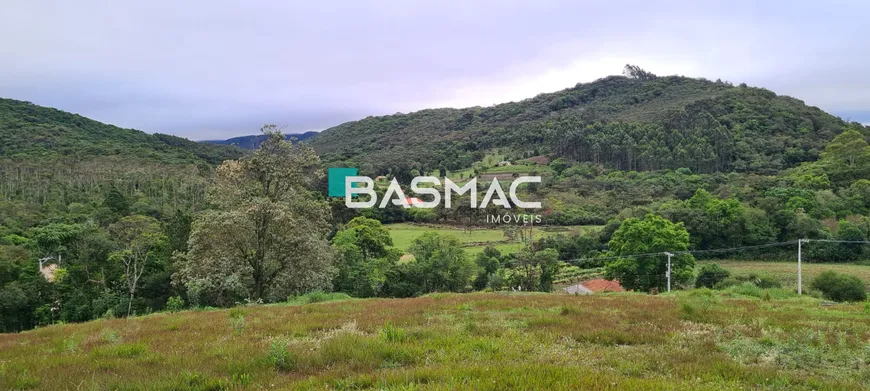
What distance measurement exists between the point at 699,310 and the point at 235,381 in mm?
9607

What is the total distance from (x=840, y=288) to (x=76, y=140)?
167 metres

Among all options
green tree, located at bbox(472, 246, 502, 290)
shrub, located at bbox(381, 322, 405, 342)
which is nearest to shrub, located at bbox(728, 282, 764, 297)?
shrub, located at bbox(381, 322, 405, 342)

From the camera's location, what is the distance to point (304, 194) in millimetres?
25250

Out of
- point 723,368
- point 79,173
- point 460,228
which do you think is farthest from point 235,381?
point 79,173

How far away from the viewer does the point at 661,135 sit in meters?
124

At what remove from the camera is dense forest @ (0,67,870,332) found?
2386cm

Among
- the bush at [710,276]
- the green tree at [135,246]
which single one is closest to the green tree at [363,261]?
the green tree at [135,246]

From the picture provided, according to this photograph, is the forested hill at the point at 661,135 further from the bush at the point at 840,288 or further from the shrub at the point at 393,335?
the shrub at the point at 393,335

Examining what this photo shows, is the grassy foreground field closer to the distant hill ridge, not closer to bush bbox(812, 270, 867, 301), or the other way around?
bush bbox(812, 270, 867, 301)

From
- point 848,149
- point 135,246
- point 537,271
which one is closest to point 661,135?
point 848,149

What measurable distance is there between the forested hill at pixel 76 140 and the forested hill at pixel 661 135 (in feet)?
156

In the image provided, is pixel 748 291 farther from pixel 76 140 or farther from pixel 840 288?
pixel 76 140

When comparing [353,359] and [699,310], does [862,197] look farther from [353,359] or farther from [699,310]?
[353,359]

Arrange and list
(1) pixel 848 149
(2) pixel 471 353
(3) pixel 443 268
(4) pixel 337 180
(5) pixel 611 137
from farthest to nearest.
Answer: (5) pixel 611 137 → (1) pixel 848 149 → (4) pixel 337 180 → (3) pixel 443 268 → (2) pixel 471 353
